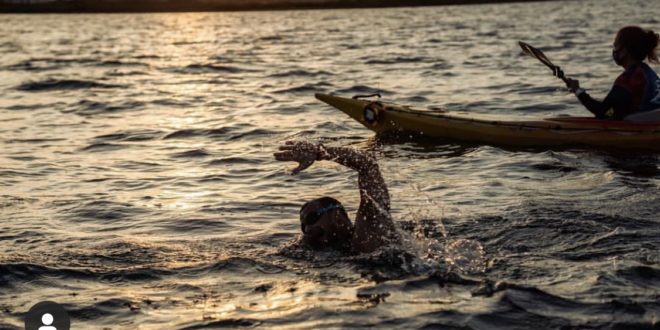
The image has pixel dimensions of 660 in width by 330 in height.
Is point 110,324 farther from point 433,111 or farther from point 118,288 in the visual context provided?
point 433,111

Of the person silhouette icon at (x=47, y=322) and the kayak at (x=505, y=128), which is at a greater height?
the kayak at (x=505, y=128)

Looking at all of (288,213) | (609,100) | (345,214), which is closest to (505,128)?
(609,100)

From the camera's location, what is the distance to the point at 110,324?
593 cm

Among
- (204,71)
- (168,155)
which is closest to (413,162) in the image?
(168,155)

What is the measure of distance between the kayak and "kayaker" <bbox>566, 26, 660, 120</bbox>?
318 mm

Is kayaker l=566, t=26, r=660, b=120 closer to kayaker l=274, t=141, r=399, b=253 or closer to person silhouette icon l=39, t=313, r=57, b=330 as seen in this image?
kayaker l=274, t=141, r=399, b=253

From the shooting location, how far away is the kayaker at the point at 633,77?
33.5ft

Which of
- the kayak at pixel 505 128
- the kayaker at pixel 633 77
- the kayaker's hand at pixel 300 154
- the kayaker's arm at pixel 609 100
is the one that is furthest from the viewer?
the kayak at pixel 505 128

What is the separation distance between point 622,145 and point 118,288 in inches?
259

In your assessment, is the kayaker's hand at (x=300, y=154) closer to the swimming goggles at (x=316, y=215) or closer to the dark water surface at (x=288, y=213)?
the swimming goggles at (x=316, y=215)

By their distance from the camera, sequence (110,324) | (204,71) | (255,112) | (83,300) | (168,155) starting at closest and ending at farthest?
(110,324)
(83,300)
(168,155)
(255,112)
(204,71)

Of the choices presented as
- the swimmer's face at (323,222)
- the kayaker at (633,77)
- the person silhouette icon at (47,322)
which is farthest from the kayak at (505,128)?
the person silhouette icon at (47,322)

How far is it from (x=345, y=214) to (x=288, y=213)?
2435 millimetres

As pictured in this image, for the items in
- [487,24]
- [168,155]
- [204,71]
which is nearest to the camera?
[168,155]
